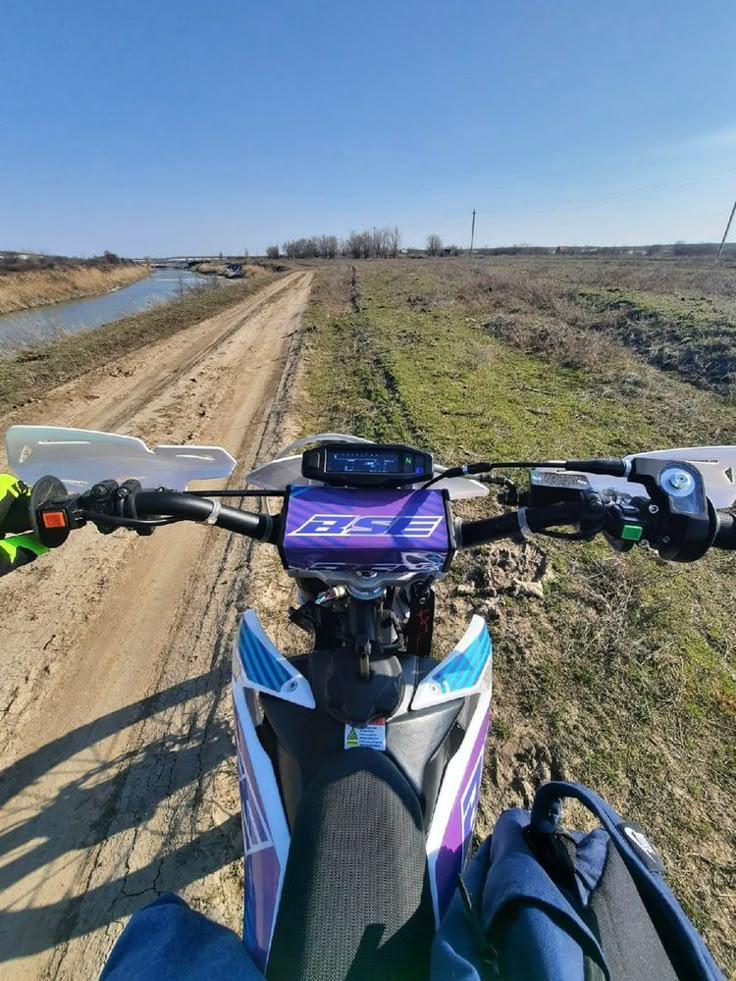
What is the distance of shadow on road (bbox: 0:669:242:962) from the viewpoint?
2324mm

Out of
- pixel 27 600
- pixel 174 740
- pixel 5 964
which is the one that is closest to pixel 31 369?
pixel 27 600

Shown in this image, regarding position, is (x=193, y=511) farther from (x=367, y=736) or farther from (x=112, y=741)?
(x=112, y=741)

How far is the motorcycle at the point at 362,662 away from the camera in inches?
51.4

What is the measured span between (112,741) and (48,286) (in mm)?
35779

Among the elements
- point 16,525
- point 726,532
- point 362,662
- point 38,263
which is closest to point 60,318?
point 16,525

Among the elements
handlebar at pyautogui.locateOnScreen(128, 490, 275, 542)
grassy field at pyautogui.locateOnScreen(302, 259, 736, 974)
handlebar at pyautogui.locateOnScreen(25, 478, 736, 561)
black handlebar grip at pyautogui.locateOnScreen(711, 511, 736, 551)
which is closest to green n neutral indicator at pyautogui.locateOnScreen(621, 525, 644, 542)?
handlebar at pyautogui.locateOnScreen(25, 478, 736, 561)

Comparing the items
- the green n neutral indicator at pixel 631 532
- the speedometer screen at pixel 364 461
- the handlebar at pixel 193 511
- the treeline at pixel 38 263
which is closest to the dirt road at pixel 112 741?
the handlebar at pixel 193 511

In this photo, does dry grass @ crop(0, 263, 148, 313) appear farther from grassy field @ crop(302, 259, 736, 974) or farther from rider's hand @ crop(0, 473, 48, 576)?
rider's hand @ crop(0, 473, 48, 576)

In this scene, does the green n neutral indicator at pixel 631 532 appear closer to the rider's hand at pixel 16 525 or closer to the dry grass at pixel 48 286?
the rider's hand at pixel 16 525

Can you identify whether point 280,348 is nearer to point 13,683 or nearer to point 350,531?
point 13,683

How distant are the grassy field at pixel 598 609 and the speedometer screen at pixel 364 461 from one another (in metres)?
2.23

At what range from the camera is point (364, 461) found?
1.67 m

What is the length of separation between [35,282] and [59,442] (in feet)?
119

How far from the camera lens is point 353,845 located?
1319mm
